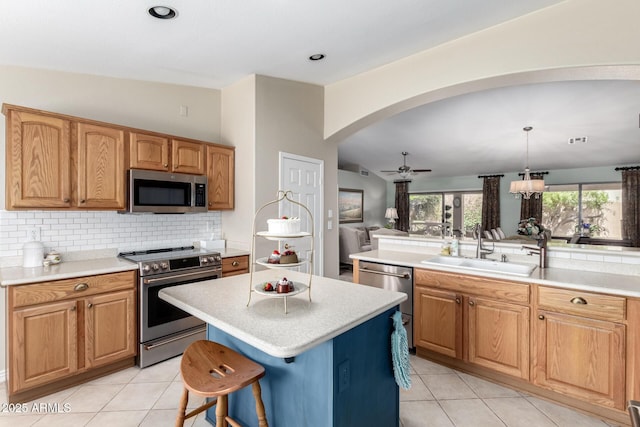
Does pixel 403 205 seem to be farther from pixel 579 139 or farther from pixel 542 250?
pixel 542 250

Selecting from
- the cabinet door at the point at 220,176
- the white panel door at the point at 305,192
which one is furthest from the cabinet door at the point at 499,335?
the cabinet door at the point at 220,176

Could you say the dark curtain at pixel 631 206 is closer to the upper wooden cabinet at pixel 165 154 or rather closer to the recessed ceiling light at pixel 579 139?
the recessed ceiling light at pixel 579 139

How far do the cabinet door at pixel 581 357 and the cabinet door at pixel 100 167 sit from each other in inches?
140

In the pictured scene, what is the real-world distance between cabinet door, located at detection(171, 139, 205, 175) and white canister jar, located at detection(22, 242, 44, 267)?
4.10 ft

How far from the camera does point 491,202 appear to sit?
860 cm

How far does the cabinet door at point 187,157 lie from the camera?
3207 millimetres

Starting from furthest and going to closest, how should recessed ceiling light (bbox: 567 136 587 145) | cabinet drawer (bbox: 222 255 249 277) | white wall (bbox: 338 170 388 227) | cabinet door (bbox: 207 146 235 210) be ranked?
white wall (bbox: 338 170 388 227) → recessed ceiling light (bbox: 567 136 587 145) → cabinet door (bbox: 207 146 235 210) → cabinet drawer (bbox: 222 255 249 277)

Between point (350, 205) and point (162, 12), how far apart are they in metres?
7.09

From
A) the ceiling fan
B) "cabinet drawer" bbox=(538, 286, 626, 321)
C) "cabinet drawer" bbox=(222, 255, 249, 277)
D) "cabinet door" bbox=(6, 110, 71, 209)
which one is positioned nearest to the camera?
"cabinet drawer" bbox=(538, 286, 626, 321)

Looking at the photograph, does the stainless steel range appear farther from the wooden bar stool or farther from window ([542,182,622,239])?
window ([542,182,622,239])

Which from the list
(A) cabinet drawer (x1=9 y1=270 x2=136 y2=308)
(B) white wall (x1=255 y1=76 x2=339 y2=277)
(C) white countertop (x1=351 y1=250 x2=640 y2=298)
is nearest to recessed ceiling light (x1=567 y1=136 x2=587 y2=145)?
(C) white countertop (x1=351 y1=250 x2=640 y2=298)

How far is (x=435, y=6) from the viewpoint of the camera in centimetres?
228

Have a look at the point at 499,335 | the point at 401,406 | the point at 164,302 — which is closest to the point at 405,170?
the point at 499,335

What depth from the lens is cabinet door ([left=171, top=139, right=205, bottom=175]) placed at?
321cm
